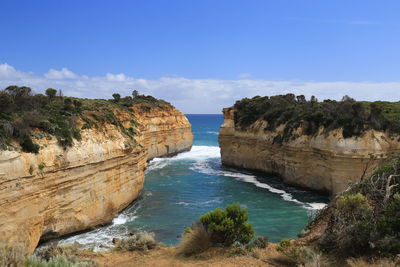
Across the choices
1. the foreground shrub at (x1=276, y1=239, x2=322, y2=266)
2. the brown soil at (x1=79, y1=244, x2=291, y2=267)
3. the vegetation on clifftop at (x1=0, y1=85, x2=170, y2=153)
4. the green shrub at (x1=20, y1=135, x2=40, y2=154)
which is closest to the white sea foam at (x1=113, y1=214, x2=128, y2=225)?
the vegetation on clifftop at (x1=0, y1=85, x2=170, y2=153)

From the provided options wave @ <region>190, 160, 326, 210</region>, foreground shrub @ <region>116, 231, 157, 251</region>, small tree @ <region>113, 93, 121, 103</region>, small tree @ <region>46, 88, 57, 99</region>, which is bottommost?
wave @ <region>190, 160, 326, 210</region>

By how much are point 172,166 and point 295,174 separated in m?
15.3

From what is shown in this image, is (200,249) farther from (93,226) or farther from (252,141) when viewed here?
(252,141)

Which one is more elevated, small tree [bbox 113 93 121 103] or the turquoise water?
small tree [bbox 113 93 121 103]

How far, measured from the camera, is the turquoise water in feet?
54.3

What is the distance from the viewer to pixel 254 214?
64.4 feet

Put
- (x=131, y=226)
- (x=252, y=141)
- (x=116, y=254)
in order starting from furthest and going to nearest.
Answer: (x=252, y=141) < (x=131, y=226) < (x=116, y=254)

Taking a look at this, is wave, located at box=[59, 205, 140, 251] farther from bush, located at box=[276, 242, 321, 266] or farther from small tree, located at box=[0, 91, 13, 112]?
bush, located at box=[276, 242, 321, 266]

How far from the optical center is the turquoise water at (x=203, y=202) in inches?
652

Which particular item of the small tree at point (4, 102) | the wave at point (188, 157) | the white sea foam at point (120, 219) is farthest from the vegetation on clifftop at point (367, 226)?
the wave at point (188, 157)

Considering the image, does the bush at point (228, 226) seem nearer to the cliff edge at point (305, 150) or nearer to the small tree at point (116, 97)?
the cliff edge at point (305, 150)

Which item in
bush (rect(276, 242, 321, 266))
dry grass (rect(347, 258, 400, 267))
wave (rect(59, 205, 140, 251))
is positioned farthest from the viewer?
wave (rect(59, 205, 140, 251))

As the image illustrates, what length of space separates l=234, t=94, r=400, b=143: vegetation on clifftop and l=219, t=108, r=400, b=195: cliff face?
58cm

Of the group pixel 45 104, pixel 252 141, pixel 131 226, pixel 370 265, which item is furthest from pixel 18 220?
pixel 252 141
